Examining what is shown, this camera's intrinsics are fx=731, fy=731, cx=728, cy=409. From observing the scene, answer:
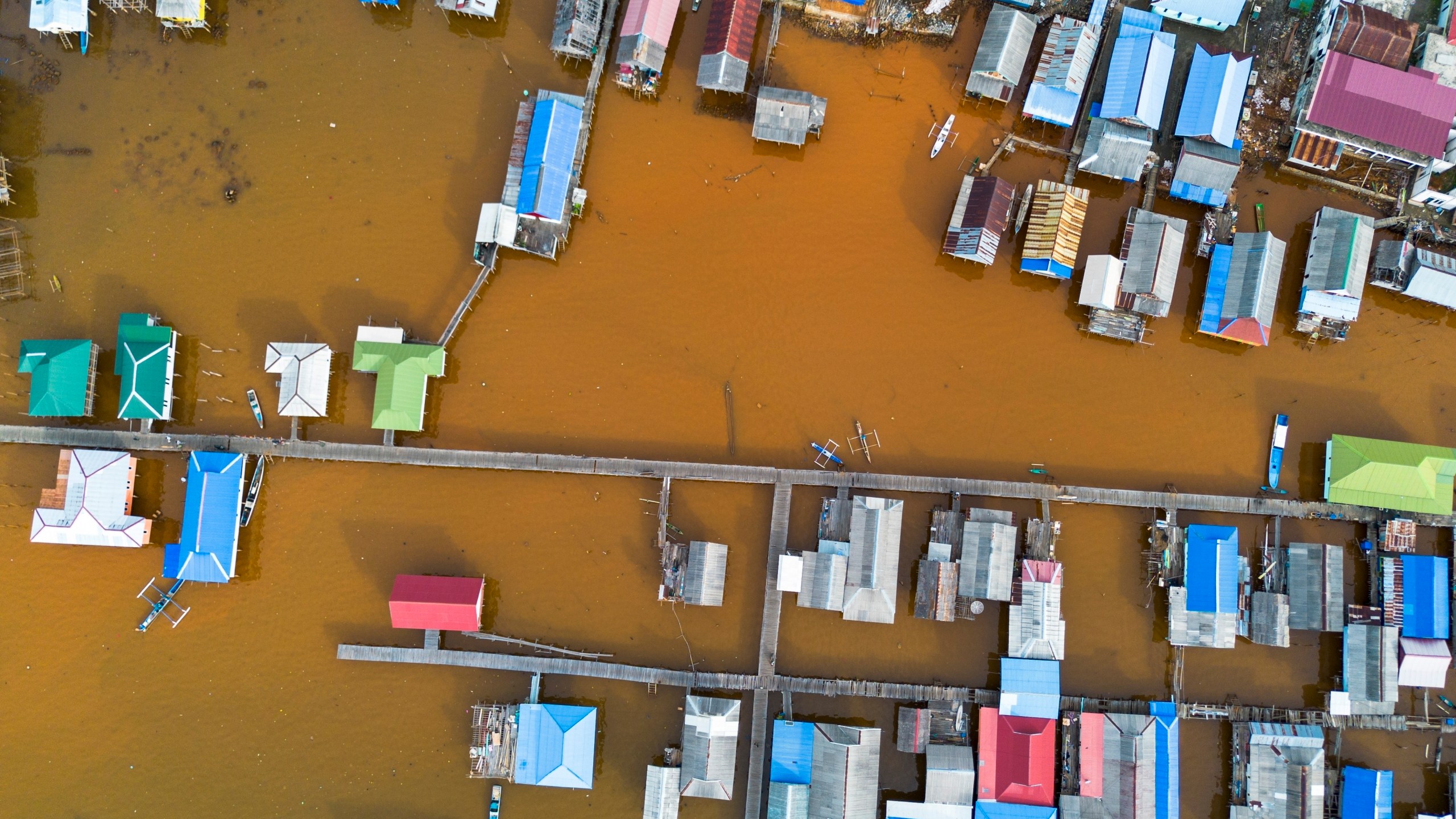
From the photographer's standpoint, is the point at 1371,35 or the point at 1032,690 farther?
the point at 1371,35

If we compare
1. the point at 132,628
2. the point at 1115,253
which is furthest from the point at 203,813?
the point at 1115,253

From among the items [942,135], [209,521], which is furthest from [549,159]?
[209,521]

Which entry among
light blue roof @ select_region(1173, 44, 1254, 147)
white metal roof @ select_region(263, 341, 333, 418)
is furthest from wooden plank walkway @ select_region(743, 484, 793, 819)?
light blue roof @ select_region(1173, 44, 1254, 147)

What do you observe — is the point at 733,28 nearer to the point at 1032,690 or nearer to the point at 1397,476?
the point at 1032,690

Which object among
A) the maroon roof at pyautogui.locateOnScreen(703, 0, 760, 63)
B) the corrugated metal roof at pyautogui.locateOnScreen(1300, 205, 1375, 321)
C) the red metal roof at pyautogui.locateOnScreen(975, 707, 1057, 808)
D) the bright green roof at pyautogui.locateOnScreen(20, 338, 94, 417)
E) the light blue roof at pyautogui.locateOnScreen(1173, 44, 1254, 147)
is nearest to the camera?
the red metal roof at pyautogui.locateOnScreen(975, 707, 1057, 808)

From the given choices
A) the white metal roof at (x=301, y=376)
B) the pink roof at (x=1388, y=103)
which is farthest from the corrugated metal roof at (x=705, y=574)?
the pink roof at (x=1388, y=103)

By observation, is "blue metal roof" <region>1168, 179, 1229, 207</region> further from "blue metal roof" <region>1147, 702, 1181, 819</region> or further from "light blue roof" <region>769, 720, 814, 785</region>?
"light blue roof" <region>769, 720, 814, 785</region>

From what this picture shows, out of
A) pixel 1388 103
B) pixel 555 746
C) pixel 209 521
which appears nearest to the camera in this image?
pixel 555 746
